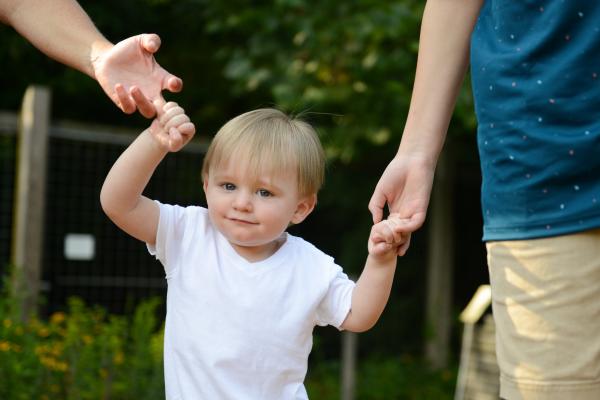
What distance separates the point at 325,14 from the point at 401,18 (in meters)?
0.64

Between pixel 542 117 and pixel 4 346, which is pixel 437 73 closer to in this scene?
pixel 542 117

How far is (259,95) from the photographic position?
307 inches

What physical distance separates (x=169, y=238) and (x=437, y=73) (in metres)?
0.65

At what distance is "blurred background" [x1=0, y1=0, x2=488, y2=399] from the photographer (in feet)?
19.2

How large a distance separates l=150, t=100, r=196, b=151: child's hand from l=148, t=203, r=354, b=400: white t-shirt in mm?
220

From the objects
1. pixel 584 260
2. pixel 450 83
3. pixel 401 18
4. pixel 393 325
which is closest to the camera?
pixel 584 260

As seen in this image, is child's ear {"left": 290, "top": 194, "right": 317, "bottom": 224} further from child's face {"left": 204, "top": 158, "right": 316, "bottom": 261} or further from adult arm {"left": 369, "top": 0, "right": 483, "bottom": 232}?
adult arm {"left": 369, "top": 0, "right": 483, "bottom": 232}

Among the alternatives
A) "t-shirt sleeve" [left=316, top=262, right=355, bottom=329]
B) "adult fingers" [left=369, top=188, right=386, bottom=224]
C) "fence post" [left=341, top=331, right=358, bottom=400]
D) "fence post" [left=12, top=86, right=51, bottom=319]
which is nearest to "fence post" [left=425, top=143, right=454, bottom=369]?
"fence post" [left=341, top=331, right=358, bottom=400]

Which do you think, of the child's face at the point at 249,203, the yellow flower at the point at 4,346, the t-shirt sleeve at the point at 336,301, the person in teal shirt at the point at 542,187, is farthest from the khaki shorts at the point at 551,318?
the yellow flower at the point at 4,346

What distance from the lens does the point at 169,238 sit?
197 cm

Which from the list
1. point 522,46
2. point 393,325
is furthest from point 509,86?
point 393,325

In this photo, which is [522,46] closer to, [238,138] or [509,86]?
[509,86]

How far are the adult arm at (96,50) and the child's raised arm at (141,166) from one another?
5cm

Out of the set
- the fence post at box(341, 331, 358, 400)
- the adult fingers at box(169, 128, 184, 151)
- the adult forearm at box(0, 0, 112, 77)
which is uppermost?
the adult forearm at box(0, 0, 112, 77)
